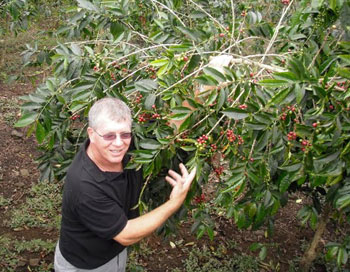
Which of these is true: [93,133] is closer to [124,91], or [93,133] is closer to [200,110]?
[124,91]

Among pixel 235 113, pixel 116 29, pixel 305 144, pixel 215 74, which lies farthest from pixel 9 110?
pixel 305 144

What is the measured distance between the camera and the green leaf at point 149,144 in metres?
1.69

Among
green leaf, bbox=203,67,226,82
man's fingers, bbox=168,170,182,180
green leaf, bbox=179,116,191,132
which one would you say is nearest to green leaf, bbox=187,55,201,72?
green leaf, bbox=203,67,226,82

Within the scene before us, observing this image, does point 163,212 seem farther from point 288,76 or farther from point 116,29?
point 116,29

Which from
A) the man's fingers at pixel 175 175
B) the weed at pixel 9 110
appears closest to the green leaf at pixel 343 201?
the man's fingers at pixel 175 175

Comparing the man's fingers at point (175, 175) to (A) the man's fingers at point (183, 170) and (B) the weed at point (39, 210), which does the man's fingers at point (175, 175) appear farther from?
(B) the weed at point (39, 210)

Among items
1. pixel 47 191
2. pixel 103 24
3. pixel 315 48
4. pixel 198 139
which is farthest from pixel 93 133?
pixel 47 191

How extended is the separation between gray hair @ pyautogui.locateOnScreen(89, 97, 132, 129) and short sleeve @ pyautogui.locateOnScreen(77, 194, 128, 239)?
34 cm

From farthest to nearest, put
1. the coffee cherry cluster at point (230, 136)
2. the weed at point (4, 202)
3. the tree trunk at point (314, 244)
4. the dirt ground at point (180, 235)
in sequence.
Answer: the weed at point (4, 202)
the dirt ground at point (180, 235)
the tree trunk at point (314, 244)
the coffee cherry cluster at point (230, 136)

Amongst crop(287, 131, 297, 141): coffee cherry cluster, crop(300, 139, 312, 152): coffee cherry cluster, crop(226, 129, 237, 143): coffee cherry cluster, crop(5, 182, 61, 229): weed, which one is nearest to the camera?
crop(300, 139, 312, 152): coffee cherry cluster

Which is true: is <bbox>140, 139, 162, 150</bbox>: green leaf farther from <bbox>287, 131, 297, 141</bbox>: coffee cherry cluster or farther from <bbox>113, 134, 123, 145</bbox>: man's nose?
<bbox>287, 131, 297, 141</bbox>: coffee cherry cluster

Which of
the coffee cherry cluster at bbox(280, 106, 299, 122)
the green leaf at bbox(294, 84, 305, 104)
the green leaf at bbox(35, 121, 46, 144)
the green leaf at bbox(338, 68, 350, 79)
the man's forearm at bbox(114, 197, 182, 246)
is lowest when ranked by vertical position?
the man's forearm at bbox(114, 197, 182, 246)

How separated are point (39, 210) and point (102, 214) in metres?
2.46

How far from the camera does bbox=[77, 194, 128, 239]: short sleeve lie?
5.96 feet
